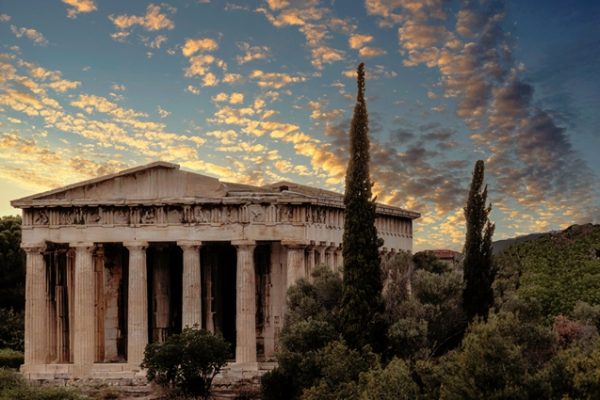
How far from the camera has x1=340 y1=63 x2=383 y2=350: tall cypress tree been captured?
90.8 ft

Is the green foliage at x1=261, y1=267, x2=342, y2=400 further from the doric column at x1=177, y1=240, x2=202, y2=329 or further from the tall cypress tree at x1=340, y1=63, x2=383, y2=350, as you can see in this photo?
the doric column at x1=177, y1=240, x2=202, y2=329

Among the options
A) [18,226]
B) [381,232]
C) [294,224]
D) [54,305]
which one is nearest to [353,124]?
[294,224]

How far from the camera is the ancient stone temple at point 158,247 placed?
116ft

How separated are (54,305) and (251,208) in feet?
35.5

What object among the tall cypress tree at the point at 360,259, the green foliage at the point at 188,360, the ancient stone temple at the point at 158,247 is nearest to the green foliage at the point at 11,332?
the ancient stone temple at the point at 158,247

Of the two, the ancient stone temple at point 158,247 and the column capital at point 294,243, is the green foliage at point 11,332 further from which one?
the column capital at point 294,243

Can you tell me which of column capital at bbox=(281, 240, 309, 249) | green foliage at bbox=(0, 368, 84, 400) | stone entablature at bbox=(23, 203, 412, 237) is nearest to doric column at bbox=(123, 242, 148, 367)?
stone entablature at bbox=(23, 203, 412, 237)

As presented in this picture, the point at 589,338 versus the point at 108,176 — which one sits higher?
the point at 108,176

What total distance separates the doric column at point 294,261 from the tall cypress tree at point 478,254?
7463 millimetres

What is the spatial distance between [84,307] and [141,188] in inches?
223

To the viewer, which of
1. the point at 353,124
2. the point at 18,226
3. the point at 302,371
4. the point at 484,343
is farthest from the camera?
the point at 18,226

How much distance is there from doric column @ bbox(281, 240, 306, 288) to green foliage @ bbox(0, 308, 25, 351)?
20045 millimetres

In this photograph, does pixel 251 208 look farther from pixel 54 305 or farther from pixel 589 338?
pixel 589 338

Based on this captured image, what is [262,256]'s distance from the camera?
3853cm
